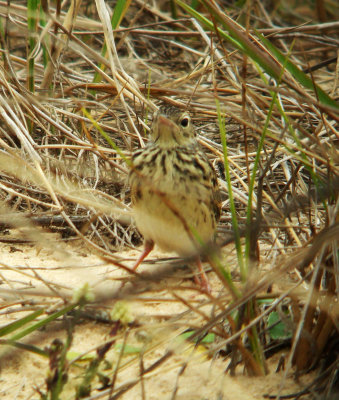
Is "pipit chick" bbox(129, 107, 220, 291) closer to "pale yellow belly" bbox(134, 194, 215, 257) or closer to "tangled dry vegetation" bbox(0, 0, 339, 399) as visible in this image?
"pale yellow belly" bbox(134, 194, 215, 257)

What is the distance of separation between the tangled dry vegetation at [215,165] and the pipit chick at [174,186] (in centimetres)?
14

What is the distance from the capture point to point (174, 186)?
273cm

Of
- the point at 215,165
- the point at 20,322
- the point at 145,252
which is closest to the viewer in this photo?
the point at 20,322

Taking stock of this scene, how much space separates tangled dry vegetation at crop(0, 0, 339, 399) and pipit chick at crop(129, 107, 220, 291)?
0.14m

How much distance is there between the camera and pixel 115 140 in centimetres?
410

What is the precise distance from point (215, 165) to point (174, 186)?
1.25 m

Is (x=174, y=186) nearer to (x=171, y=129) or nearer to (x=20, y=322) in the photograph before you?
(x=171, y=129)

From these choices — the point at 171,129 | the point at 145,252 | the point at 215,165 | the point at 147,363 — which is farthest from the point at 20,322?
the point at 215,165

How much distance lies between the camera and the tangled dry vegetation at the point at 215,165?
175cm

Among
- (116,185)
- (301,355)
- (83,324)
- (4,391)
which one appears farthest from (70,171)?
(301,355)

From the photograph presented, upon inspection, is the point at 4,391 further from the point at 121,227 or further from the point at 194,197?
the point at 121,227

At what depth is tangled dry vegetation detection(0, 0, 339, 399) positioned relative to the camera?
5.73 feet

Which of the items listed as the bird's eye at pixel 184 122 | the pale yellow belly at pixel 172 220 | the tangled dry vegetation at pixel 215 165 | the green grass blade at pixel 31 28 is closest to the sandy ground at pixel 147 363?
the tangled dry vegetation at pixel 215 165

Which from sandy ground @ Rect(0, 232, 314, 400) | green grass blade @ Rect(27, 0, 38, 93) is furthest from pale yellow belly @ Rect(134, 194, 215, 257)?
green grass blade @ Rect(27, 0, 38, 93)
